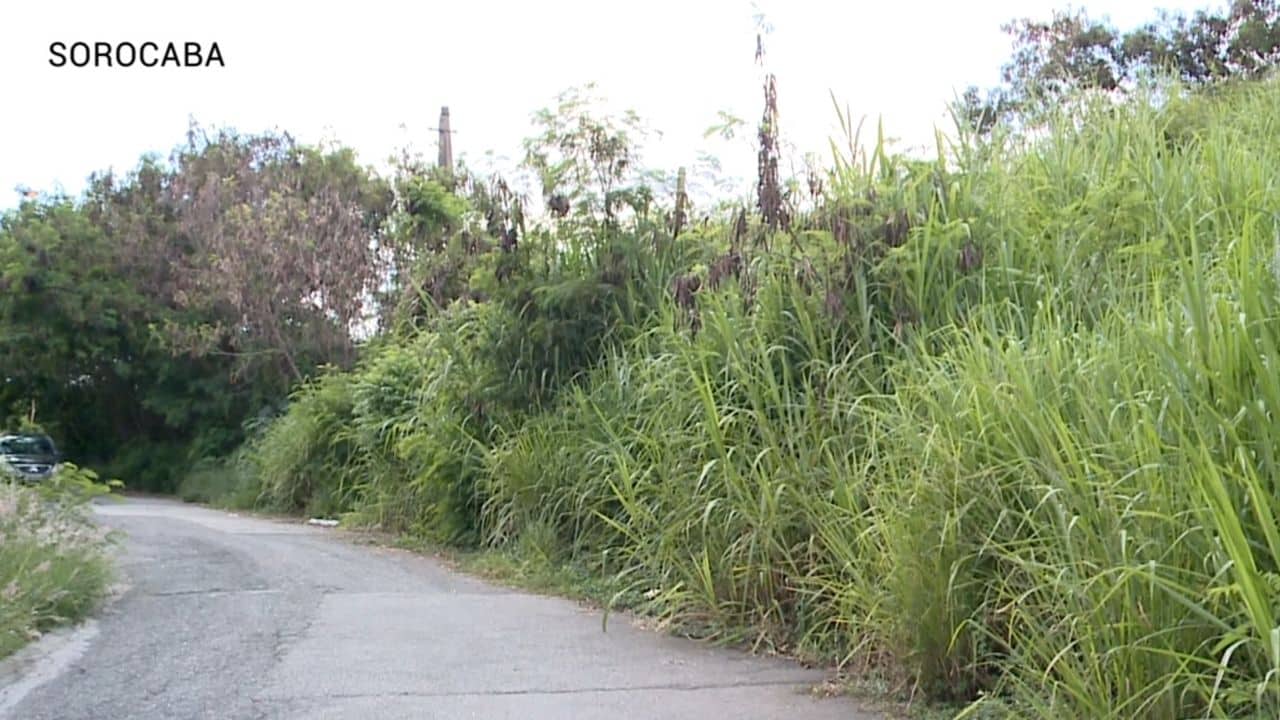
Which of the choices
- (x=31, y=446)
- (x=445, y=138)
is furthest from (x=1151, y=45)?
(x=31, y=446)

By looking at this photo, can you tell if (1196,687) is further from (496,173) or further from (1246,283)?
(496,173)

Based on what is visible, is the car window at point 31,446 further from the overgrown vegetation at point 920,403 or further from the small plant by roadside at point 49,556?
the small plant by roadside at point 49,556

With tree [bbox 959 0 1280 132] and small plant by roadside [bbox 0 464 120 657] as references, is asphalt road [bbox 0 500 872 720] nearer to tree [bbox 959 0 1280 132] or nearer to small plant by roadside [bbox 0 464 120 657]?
small plant by roadside [bbox 0 464 120 657]

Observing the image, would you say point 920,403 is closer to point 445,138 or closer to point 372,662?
point 372,662

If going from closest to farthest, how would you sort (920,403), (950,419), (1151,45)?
(950,419)
(920,403)
(1151,45)

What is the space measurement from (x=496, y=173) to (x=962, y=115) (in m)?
4.55

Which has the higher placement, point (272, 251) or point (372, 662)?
point (272, 251)

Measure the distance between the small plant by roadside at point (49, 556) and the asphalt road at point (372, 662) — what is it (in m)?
0.22

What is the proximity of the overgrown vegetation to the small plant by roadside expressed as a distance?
3.42 m

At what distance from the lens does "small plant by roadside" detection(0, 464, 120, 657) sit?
761 cm

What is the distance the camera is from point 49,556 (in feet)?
28.1

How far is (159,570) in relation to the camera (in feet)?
Result: 36.1

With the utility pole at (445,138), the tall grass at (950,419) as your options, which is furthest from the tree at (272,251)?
the tall grass at (950,419)

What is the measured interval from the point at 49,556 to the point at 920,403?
5.84 metres
